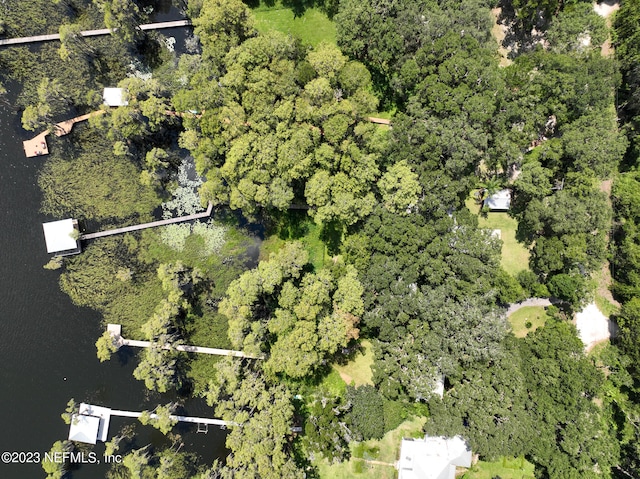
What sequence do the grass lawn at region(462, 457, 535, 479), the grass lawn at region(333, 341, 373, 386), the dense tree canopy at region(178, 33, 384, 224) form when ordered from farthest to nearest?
the grass lawn at region(333, 341, 373, 386) < the grass lawn at region(462, 457, 535, 479) < the dense tree canopy at region(178, 33, 384, 224)

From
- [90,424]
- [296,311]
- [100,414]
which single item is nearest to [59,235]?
[100,414]

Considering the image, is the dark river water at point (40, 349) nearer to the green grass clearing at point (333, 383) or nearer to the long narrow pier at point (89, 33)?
the long narrow pier at point (89, 33)

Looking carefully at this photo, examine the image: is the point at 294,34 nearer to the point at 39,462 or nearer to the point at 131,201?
the point at 131,201

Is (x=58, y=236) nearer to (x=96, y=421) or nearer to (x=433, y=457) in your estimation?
(x=96, y=421)

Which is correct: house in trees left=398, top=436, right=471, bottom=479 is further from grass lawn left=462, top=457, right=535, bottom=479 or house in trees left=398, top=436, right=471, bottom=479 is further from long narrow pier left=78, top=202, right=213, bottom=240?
long narrow pier left=78, top=202, right=213, bottom=240

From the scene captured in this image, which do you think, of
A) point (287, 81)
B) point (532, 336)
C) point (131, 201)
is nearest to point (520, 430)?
point (532, 336)

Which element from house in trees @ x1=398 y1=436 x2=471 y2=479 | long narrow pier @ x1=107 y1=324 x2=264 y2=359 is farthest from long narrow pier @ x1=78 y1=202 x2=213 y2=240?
house in trees @ x1=398 y1=436 x2=471 y2=479

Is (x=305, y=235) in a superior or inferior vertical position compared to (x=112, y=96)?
inferior
